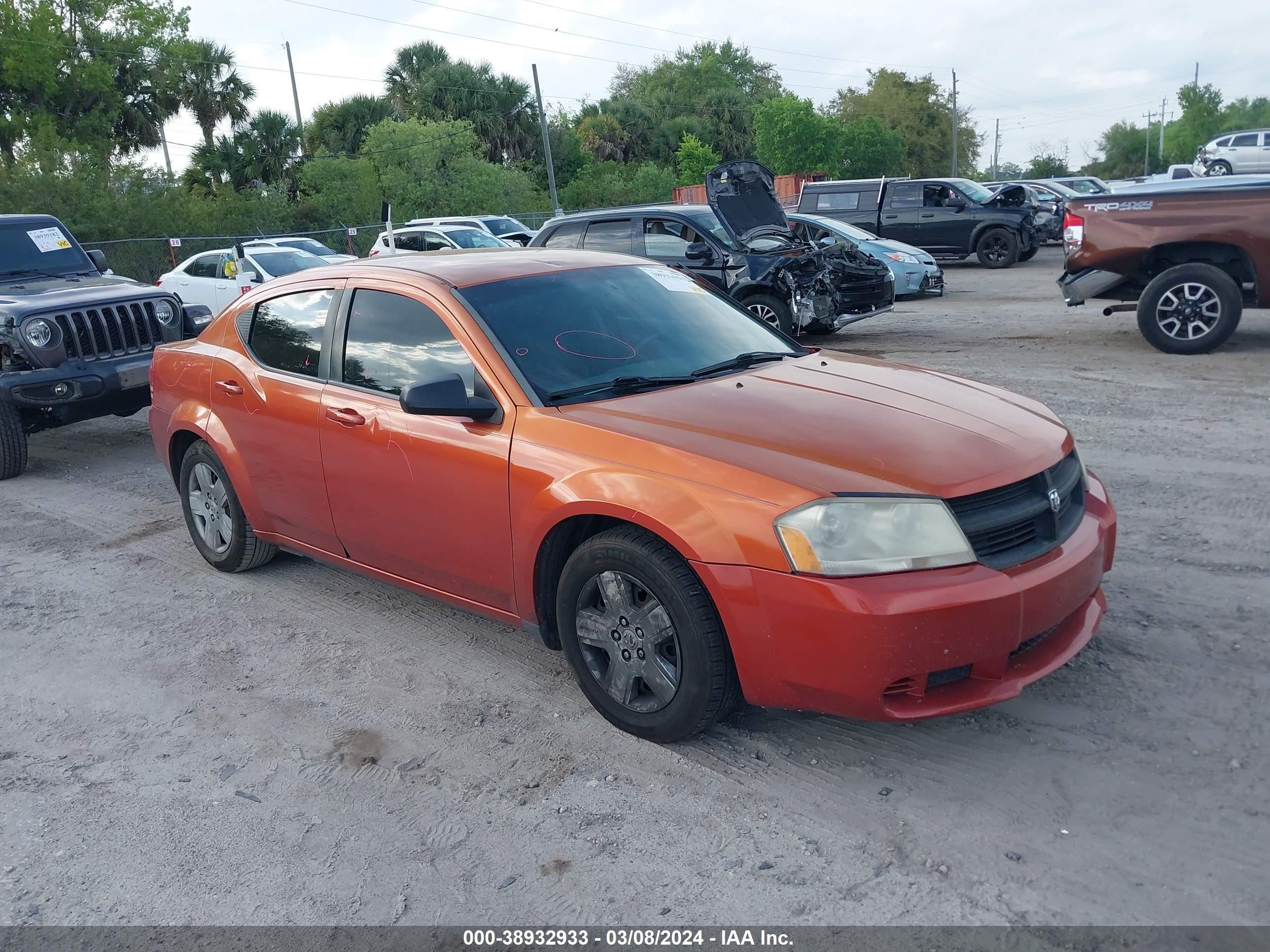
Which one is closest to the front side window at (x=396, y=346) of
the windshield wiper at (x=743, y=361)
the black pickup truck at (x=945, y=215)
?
the windshield wiper at (x=743, y=361)

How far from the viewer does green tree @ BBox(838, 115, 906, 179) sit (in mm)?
57375

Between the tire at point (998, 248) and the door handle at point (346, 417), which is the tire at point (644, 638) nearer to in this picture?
the door handle at point (346, 417)

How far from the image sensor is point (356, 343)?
4.53 metres

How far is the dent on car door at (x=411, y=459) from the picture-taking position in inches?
155

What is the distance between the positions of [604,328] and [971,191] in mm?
18947

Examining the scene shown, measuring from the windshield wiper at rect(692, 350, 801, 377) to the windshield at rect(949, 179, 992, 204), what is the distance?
1799 cm

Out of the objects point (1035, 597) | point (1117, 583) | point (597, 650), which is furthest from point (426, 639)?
point (1117, 583)

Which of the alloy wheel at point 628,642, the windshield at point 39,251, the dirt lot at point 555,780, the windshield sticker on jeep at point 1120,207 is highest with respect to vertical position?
the windshield at point 39,251

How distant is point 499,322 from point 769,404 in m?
1.12

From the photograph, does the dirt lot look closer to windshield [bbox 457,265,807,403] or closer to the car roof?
windshield [bbox 457,265,807,403]

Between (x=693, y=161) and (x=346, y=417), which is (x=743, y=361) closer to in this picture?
(x=346, y=417)

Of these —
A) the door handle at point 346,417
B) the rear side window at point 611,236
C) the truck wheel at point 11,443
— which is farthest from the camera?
the rear side window at point 611,236

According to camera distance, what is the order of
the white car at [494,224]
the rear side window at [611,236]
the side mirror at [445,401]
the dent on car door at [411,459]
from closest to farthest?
the side mirror at [445,401] → the dent on car door at [411,459] → the rear side window at [611,236] → the white car at [494,224]

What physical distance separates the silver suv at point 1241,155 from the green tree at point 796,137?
2175cm
